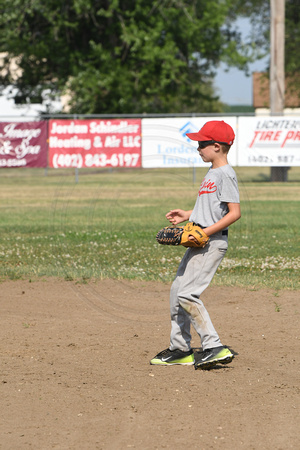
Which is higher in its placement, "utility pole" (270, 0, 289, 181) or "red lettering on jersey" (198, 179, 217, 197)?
"utility pole" (270, 0, 289, 181)

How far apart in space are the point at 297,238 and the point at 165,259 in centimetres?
315

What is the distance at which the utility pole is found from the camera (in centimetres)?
2319

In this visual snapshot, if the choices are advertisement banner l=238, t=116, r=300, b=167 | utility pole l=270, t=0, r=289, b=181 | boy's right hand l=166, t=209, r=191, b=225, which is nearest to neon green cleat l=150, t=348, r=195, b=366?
boy's right hand l=166, t=209, r=191, b=225

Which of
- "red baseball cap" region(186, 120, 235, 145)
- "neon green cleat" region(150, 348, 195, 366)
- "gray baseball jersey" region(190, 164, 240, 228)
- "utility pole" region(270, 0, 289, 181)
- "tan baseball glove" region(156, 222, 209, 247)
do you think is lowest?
"neon green cleat" region(150, 348, 195, 366)

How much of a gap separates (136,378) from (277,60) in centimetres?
2053

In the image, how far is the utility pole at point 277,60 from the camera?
23.2m

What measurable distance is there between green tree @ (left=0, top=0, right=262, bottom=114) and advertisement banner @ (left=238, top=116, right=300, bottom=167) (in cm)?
1060

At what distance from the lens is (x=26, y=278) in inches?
327

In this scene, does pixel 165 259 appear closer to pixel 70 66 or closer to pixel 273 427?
pixel 273 427

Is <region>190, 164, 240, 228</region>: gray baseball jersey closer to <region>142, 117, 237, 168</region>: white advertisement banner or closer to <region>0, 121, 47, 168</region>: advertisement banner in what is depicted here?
<region>142, 117, 237, 168</region>: white advertisement banner

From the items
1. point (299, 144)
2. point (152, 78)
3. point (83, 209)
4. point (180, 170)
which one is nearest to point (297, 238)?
point (83, 209)

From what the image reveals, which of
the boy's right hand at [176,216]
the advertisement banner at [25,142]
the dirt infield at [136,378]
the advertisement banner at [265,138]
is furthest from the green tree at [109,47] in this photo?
the boy's right hand at [176,216]

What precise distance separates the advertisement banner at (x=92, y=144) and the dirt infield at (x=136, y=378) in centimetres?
1531

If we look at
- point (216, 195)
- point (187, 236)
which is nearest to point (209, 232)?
point (187, 236)
